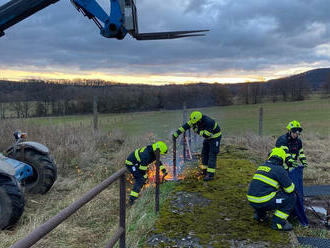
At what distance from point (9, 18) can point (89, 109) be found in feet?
54.7

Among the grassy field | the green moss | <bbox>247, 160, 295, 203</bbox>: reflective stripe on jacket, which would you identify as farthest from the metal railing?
<bbox>247, 160, 295, 203</bbox>: reflective stripe on jacket

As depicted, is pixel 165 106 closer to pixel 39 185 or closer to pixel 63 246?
pixel 39 185

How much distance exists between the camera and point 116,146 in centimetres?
1238

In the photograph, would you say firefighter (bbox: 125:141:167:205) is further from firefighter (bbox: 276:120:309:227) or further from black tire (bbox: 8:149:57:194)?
firefighter (bbox: 276:120:309:227)

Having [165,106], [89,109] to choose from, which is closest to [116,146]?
[89,109]

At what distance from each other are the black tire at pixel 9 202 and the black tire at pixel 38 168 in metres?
1.81

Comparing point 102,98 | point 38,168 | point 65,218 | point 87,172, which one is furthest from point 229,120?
point 65,218

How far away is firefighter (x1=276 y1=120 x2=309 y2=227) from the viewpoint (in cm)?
490

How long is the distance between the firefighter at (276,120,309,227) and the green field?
8592 millimetres

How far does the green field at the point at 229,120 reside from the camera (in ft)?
55.2

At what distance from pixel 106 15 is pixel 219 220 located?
3805mm

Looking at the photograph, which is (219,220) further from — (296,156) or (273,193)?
(296,156)

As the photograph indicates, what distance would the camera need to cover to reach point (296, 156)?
21.3ft

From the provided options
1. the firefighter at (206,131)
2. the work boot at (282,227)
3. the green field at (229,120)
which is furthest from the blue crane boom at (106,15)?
the green field at (229,120)
